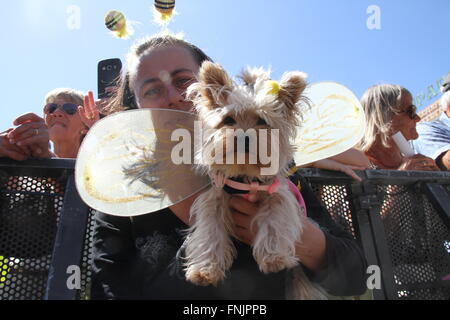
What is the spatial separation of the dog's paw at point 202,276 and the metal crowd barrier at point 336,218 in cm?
53

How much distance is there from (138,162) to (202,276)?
0.57m

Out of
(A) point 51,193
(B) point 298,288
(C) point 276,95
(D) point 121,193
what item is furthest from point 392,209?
(A) point 51,193

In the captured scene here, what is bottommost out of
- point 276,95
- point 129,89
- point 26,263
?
point 26,263

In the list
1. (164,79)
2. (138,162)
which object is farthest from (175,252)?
(164,79)

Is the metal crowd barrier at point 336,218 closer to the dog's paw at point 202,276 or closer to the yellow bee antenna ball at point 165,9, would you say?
the dog's paw at point 202,276

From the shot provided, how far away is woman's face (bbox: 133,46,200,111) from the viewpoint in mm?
1834

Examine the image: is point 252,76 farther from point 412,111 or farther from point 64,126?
point 412,111

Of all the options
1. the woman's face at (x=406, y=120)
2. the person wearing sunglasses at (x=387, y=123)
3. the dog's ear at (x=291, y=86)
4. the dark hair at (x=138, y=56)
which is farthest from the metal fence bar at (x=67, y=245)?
the woman's face at (x=406, y=120)

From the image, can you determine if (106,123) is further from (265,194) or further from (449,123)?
(449,123)

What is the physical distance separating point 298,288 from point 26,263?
1217mm

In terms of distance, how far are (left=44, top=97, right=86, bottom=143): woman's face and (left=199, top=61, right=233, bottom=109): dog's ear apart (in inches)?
63.5

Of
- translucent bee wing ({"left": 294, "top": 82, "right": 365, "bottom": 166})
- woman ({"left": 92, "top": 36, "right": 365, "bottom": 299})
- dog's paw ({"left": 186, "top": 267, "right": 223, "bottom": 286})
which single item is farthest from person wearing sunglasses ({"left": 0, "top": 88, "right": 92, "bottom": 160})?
translucent bee wing ({"left": 294, "top": 82, "right": 365, "bottom": 166})

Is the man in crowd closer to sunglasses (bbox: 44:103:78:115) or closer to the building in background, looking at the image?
sunglasses (bbox: 44:103:78:115)
